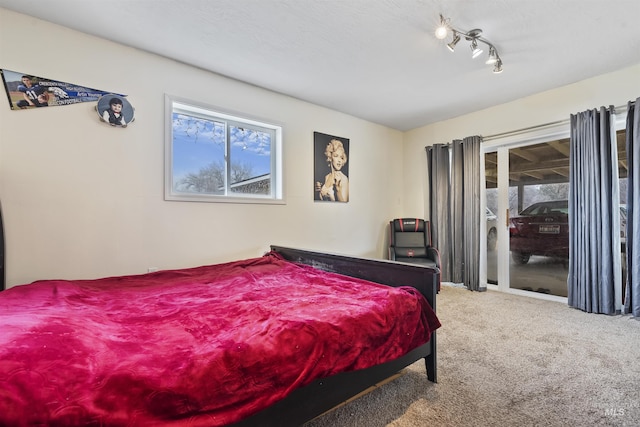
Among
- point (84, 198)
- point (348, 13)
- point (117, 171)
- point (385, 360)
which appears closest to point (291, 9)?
point (348, 13)

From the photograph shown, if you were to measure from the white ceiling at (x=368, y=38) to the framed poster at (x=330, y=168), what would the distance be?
692 mm

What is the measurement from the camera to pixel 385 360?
1.45m

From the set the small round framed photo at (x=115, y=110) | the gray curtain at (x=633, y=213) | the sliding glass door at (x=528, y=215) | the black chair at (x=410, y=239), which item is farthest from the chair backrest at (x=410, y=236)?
the small round framed photo at (x=115, y=110)

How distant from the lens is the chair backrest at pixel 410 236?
423 cm

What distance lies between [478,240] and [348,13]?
3.24m

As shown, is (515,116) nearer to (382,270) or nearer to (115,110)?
(382,270)

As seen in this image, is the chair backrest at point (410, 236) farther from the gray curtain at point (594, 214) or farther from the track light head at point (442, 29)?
the track light head at point (442, 29)

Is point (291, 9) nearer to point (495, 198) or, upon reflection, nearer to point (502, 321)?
point (502, 321)

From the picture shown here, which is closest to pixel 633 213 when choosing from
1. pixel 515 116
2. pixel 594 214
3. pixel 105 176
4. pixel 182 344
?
pixel 594 214

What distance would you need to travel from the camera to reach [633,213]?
2768mm

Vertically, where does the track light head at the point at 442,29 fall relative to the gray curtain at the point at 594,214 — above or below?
above

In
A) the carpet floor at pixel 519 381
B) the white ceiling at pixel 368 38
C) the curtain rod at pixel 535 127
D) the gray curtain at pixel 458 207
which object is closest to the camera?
the carpet floor at pixel 519 381

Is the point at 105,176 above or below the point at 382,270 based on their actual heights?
above

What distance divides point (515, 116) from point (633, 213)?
162 cm
